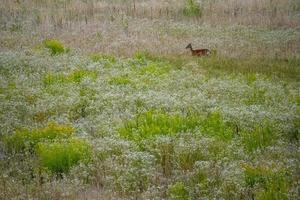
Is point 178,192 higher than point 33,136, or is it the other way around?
point 33,136

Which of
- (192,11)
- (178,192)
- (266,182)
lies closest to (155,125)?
(178,192)

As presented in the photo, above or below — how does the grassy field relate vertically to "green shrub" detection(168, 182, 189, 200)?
above

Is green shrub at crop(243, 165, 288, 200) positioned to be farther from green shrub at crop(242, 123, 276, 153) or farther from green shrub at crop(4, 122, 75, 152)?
green shrub at crop(4, 122, 75, 152)

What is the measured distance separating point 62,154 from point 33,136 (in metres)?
1.36

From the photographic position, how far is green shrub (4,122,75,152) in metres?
10.4

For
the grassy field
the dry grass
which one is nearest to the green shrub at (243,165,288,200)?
the grassy field

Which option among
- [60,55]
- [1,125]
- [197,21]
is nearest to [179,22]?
[197,21]

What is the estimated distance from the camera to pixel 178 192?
8289mm

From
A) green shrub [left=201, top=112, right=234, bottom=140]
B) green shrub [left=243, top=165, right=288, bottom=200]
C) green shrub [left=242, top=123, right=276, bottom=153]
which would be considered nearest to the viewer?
green shrub [left=243, top=165, right=288, bottom=200]

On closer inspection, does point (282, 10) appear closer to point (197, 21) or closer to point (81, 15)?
point (197, 21)

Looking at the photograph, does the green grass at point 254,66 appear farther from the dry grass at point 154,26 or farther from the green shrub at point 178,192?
the green shrub at point 178,192

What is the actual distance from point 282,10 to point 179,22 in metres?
6.15

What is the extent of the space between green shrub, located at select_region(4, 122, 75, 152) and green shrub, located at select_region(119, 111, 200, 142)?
1.31m

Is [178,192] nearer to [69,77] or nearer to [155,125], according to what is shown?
[155,125]
